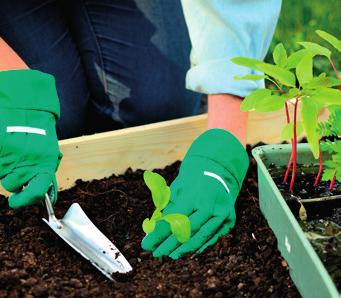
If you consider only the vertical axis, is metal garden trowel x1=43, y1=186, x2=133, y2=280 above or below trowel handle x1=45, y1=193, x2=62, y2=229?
below

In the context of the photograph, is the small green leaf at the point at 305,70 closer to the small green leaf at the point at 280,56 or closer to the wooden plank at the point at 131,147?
the small green leaf at the point at 280,56

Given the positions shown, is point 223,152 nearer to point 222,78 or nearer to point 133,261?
point 222,78

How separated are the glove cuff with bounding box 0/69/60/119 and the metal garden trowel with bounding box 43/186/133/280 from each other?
0.26 meters

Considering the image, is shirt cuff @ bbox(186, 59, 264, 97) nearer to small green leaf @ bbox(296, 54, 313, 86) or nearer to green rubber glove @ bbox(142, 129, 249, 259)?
green rubber glove @ bbox(142, 129, 249, 259)

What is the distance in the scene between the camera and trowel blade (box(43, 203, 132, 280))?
4.66 feet

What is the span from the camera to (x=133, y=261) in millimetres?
1452

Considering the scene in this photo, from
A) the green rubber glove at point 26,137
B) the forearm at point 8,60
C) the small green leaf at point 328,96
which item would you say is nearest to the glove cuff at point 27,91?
the green rubber glove at point 26,137

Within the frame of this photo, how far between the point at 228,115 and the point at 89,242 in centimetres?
61

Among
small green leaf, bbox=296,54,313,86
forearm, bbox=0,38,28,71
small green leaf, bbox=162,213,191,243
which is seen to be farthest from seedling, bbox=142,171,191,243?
forearm, bbox=0,38,28,71

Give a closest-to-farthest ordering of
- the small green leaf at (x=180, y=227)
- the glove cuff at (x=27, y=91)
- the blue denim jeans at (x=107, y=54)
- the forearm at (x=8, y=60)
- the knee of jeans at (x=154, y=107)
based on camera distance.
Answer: the small green leaf at (x=180, y=227), the glove cuff at (x=27, y=91), the forearm at (x=8, y=60), the blue denim jeans at (x=107, y=54), the knee of jeans at (x=154, y=107)

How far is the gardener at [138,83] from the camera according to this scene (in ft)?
4.92

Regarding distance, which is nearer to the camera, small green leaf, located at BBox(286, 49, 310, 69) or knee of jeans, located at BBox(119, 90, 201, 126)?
small green leaf, located at BBox(286, 49, 310, 69)

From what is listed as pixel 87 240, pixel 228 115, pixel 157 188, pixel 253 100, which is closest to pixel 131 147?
pixel 228 115

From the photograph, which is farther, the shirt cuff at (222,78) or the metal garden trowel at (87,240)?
the shirt cuff at (222,78)
